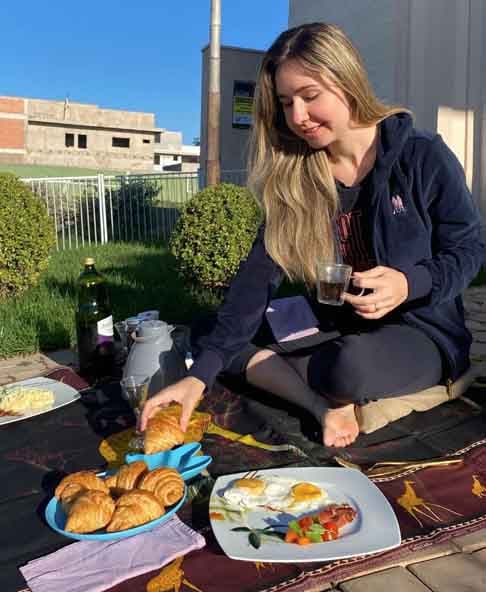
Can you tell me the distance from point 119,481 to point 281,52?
5.79 feet

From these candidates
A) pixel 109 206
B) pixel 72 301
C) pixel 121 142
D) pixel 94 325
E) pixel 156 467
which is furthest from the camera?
pixel 121 142

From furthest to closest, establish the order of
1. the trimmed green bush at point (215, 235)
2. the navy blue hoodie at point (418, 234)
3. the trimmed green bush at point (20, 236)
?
the trimmed green bush at point (215, 235) < the trimmed green bush at point (20, 236) < the navy blue hoodie at point (418, 234)

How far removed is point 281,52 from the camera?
2.46 metres

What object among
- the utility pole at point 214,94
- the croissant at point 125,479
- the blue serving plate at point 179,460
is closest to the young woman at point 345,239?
the blue serving plate at point 179,460

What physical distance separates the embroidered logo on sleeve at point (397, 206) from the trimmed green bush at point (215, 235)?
3.40 meters

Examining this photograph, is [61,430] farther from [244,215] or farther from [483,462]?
[244,215]

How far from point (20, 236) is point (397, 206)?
4.33 meters

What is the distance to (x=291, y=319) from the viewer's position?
314cm

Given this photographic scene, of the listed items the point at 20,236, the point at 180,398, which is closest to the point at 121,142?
the point at 20,236

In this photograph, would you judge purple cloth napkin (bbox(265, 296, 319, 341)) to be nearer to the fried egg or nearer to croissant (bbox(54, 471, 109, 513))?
the fried egg

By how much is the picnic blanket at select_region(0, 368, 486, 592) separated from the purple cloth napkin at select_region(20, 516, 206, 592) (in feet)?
0.10

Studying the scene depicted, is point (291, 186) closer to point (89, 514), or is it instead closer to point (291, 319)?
point (291, 319)

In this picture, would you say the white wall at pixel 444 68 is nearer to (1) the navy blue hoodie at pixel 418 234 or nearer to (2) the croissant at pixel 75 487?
(1) the navy blue hoodie at pixel 418 234

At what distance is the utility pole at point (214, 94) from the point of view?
10023mm
